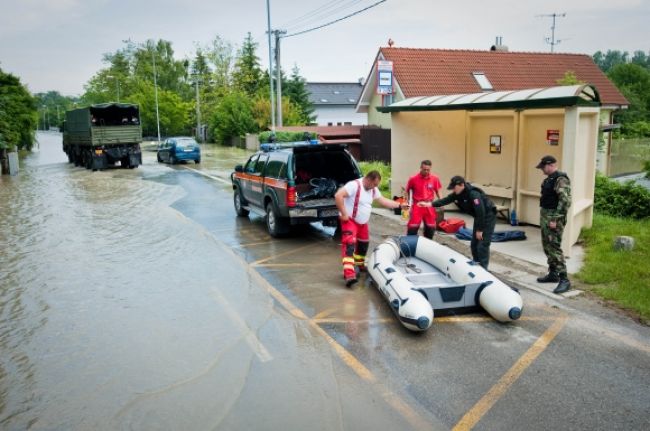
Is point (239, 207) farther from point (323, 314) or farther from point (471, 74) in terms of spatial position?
point (471, 74)

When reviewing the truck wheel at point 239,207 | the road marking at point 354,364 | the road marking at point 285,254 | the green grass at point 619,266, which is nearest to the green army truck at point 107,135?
the truck wheel at point 239,207

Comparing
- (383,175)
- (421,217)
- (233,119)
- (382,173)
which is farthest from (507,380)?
(233,119)

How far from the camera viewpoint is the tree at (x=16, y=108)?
35562mm

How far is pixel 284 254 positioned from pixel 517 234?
15.0 feet

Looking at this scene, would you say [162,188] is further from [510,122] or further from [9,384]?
[9,384]

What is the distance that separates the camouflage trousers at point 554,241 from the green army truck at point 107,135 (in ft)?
83.9

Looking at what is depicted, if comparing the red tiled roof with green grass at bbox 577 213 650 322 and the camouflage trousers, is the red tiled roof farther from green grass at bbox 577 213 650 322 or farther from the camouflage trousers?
the camouflage trousers

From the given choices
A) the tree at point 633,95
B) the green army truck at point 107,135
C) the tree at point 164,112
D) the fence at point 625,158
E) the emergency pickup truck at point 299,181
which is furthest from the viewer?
the tree at point 164,112

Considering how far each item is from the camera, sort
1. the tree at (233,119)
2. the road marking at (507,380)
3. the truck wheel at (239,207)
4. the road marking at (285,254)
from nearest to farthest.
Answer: the road marking at (507,380) < the road marking at (285,254) < the truck wheel at (239,207) < the tree at (233,119)

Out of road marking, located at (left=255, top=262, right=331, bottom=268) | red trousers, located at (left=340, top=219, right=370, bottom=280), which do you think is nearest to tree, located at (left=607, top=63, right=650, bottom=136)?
road marking, located at (left=255, top=262, right=331, bottom=268)

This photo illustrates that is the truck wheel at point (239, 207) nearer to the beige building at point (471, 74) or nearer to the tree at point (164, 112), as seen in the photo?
the beige building at point (471, 74)

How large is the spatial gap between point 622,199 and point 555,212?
5.34 meters

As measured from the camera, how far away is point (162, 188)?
21.5m

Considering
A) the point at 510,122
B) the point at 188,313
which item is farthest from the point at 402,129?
the point at 188,313
